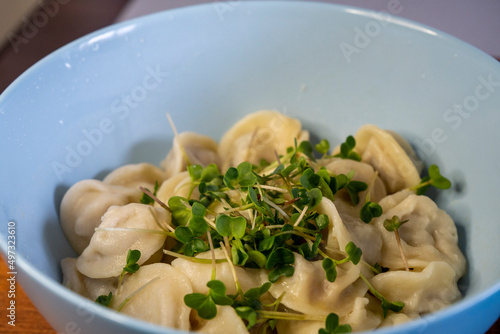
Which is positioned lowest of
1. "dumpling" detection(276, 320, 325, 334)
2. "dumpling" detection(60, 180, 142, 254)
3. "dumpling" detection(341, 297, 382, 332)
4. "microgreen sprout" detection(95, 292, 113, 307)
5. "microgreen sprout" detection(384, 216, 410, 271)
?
"microgreen sprout" detection(384, 216, 410, 271)

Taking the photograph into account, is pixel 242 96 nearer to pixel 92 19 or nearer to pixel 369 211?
pixel 369 211

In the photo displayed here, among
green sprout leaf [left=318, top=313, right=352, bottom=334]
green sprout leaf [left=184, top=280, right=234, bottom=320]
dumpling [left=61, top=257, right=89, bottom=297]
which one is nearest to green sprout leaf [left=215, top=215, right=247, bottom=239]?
green sprout leaf [left=184, top=280, right=234, bottom=320]

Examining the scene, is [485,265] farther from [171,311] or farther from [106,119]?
[106,119]

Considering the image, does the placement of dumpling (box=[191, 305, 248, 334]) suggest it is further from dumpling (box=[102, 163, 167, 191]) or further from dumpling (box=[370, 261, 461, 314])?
dumpling (box=[102, 163, 167, 191])

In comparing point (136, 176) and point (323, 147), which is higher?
point (136, 176)

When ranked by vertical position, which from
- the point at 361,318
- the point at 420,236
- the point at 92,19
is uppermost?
the point at 92,19

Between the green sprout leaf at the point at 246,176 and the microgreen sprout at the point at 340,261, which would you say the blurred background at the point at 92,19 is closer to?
the green sprout leaf at the point at 246,176

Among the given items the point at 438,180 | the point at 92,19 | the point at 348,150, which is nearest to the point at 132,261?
the point at 348,150
